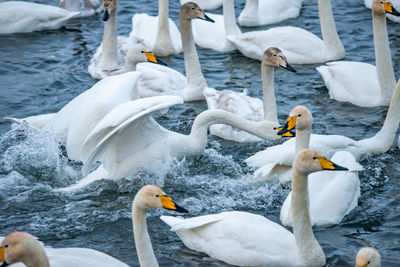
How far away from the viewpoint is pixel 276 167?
27.4ft

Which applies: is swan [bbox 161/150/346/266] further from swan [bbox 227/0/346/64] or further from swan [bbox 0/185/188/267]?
swan [bbox 227/0/346/64]

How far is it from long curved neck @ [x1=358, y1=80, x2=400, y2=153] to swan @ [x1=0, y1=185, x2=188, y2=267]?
11.2ft

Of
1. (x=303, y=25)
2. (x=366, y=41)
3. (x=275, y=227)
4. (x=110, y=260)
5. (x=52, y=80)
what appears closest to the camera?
(x=110, y=260)

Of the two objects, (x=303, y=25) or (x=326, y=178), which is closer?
(x=326, y=178)

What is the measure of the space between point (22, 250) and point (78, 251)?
77 centimetres

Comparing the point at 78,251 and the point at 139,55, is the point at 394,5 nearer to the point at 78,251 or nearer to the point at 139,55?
the point at 139,55

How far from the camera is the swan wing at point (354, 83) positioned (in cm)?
1062

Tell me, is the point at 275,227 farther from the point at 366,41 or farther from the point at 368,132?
the point at 366,41

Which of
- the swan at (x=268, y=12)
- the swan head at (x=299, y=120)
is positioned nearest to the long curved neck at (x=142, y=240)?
the swan head at (x=299, y=120)

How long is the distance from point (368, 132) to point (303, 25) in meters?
4.31

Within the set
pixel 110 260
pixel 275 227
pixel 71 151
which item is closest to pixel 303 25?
pixel 71 151

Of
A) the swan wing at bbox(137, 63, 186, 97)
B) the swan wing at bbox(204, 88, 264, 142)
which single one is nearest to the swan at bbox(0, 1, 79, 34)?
the swan wing at bbox(137, 63, 186, 97)

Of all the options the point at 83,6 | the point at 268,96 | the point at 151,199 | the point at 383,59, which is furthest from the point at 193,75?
the point at 151,199

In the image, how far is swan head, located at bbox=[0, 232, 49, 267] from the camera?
214 inches
